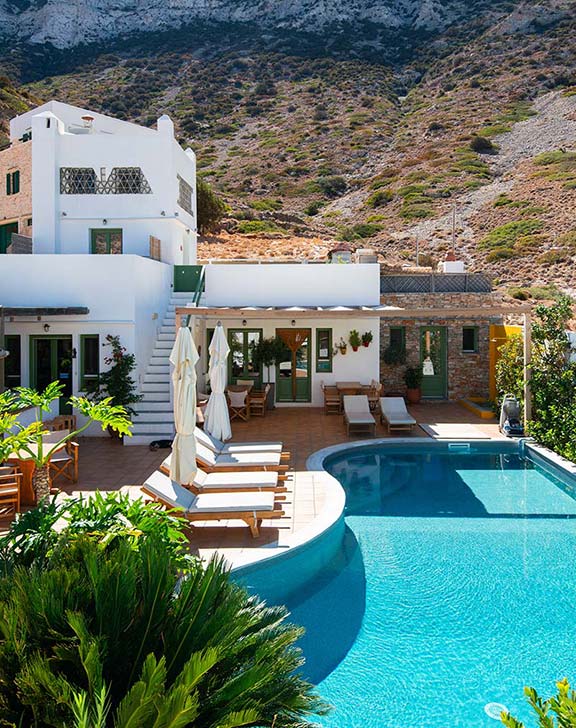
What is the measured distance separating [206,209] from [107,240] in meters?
16.2

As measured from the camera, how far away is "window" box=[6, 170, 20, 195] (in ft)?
68.1

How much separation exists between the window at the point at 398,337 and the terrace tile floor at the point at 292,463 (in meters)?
2.22

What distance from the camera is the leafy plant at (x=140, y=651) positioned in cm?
271

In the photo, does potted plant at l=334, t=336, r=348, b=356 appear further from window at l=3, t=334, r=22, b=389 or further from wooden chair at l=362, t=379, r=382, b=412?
window at l=3, t=334, r=22, b=389

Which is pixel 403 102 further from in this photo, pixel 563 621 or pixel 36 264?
pixel 563 621

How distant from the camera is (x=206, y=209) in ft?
115

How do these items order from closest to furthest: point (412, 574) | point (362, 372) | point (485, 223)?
1. point (412, 574)
2. point (362, 372)
3. point (485, 223)

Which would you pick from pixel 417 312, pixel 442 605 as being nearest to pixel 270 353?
pixel 417 312

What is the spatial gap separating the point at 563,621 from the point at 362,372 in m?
13.1

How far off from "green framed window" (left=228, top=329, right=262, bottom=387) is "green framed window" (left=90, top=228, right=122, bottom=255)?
4.55 meters

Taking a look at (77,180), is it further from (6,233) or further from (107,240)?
(6,233)

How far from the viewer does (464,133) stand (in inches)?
2101

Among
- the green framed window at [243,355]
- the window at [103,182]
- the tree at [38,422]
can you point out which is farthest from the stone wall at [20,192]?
the tree at [38,422]

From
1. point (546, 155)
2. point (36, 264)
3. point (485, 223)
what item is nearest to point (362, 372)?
point (36, 264)
